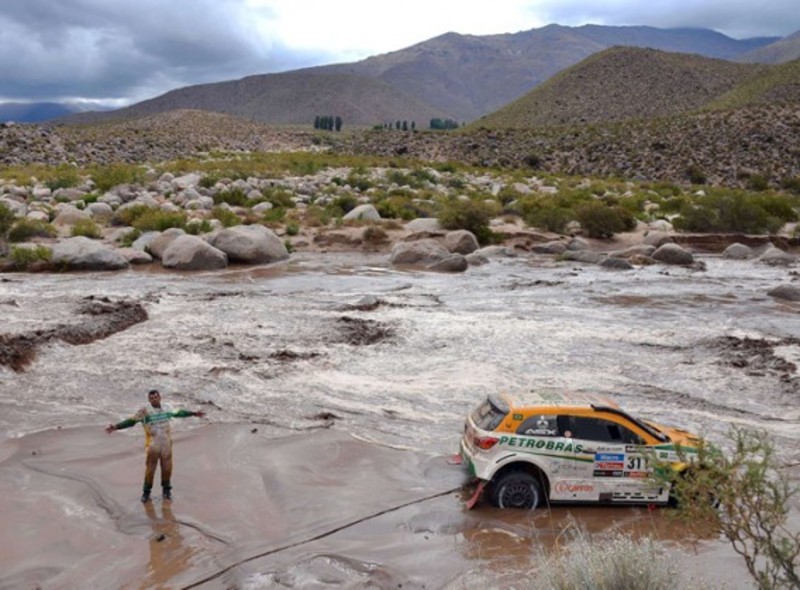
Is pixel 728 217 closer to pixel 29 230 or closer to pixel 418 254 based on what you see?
pixel 418 254

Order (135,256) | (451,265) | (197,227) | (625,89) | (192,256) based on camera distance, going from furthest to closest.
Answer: (625,89) → (197,227) → (451,265) → (135,256) → (192,256)

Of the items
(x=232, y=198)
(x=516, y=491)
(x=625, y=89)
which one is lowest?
(x=516, y=491)

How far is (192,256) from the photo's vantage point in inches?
1131

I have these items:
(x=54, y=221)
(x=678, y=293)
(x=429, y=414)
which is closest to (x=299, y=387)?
(x=429, y=414)

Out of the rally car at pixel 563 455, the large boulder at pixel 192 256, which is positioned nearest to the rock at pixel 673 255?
the large boulder at pixel 192 256

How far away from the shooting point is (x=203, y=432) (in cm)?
1280

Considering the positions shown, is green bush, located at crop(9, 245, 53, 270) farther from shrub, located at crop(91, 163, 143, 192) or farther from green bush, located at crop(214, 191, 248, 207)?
shrub, located at crop(91, 163, 143, 192)

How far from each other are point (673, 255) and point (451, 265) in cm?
911

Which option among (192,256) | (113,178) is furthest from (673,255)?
(113,178)

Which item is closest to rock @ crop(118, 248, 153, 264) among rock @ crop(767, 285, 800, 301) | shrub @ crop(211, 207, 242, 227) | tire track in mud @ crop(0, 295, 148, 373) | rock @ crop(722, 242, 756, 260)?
shrub @ crop(211, 207, 242, 227)

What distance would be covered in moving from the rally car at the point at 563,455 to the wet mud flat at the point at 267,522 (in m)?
0.25

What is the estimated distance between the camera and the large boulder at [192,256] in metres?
28.8

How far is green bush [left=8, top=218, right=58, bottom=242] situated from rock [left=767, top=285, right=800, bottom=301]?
26.2 meters

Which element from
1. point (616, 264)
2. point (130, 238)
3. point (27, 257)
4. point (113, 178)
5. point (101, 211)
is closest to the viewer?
point (27, 257)
